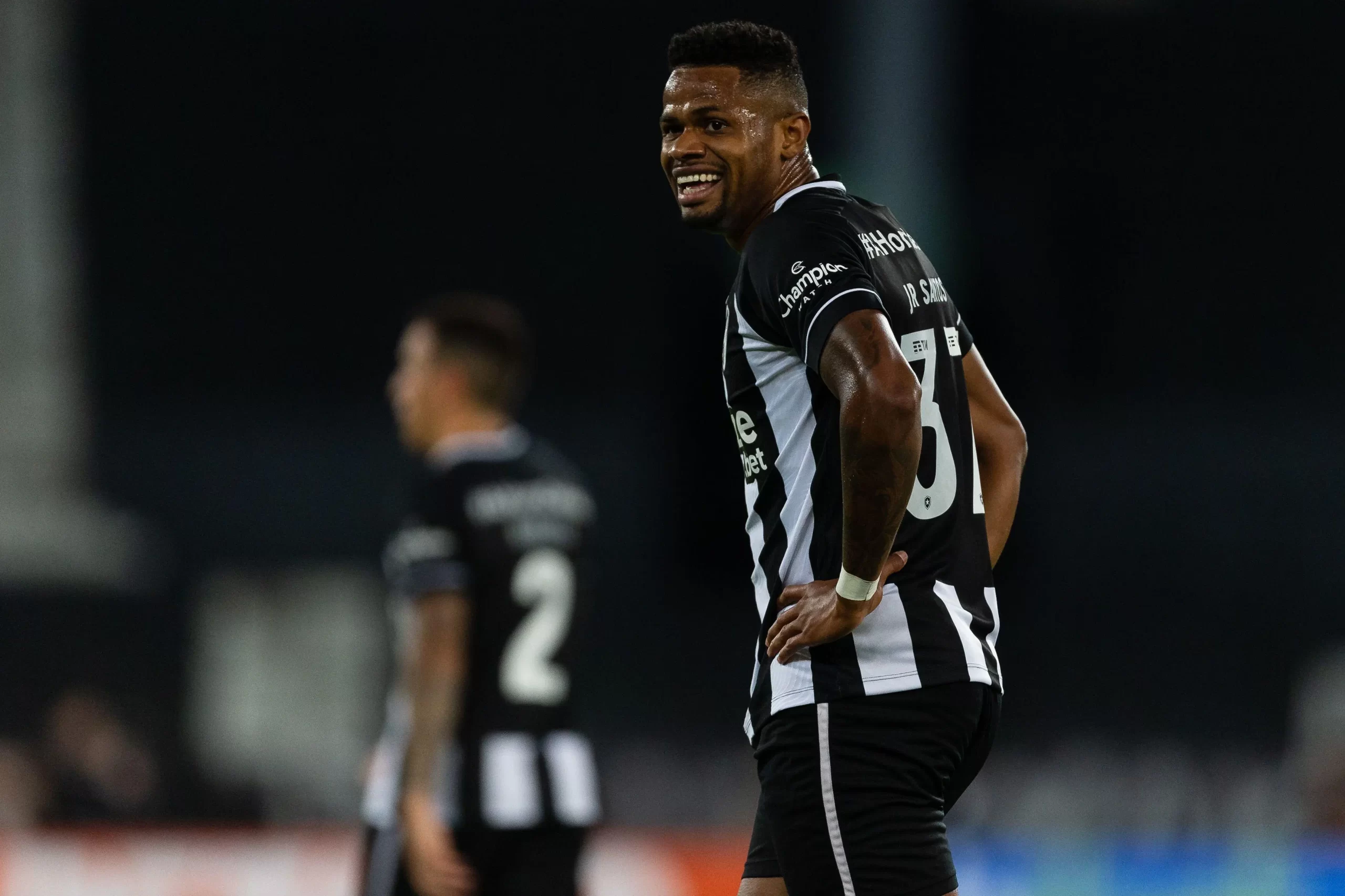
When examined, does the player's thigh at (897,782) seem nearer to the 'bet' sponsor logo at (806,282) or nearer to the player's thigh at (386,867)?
the 'bet' sponsor logo at (806,282)

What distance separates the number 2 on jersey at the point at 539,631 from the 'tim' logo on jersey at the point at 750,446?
200cm

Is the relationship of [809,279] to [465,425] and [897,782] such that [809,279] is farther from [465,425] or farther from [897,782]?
[465,425]

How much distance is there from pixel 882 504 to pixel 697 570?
9.48 meters

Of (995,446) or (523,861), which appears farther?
(523,861)

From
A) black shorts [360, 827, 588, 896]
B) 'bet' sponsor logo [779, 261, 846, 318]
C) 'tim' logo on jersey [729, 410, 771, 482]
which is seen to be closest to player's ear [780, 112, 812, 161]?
'bet' sponsor logo [779, 261, 846, 318]

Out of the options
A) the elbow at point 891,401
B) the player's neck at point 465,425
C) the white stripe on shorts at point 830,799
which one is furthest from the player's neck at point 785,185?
the player's neck at point 465,425

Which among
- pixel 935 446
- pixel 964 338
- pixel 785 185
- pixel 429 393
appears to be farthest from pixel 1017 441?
pixel 429 393

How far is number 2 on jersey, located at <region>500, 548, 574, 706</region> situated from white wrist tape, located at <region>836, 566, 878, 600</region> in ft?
7.51

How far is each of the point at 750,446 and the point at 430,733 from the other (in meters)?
2.01

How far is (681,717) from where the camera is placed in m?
13.2

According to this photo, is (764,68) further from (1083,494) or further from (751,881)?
(1083,494)

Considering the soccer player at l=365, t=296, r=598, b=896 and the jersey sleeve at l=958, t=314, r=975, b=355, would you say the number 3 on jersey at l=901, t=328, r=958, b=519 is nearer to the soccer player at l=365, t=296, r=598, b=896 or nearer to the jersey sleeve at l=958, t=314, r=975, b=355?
the jersey sleeve at l=958, t=314, r=975, b=355

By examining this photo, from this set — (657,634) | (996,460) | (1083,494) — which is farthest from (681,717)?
(996,460)

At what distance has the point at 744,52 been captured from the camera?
11.0 ft
